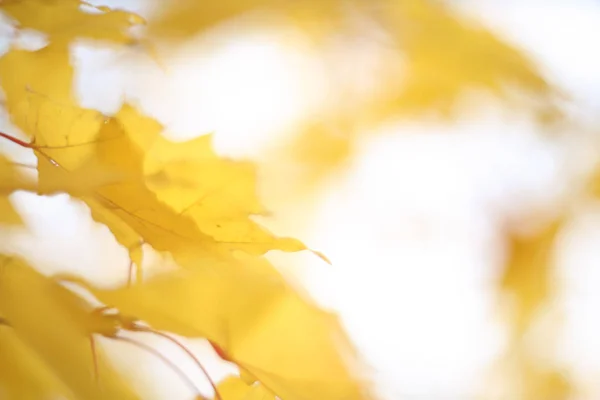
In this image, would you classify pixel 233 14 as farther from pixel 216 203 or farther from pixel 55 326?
pixel 55 326

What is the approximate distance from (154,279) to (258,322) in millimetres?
78

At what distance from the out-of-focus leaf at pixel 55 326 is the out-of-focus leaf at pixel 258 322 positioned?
1.1 inches

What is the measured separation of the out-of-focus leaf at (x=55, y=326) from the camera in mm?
389

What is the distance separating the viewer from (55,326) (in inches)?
15.6

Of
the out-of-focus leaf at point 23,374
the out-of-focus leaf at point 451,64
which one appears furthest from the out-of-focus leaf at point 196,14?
the out-of-focus leaf at point 23,374

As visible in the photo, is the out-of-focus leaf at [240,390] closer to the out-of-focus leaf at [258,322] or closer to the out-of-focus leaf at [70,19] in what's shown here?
the out-of-focus leaf at [258,322]

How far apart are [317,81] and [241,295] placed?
6.4 inches

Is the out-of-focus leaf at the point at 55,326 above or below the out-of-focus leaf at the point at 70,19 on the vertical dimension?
below

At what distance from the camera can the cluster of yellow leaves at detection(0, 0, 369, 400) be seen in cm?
38

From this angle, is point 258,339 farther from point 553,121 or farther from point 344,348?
point 553,121

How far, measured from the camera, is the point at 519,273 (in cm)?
38

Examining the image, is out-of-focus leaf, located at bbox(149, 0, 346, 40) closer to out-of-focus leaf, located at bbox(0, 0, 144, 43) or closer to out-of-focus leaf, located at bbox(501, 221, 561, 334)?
out-of-focus leaf, located at bbox(0, 0, 144, 43)

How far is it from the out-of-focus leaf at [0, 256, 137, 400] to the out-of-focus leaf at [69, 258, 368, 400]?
3 centimetres

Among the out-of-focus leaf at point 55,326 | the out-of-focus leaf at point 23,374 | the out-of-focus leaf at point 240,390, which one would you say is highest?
the out-of-focus leaf at point 240,390
